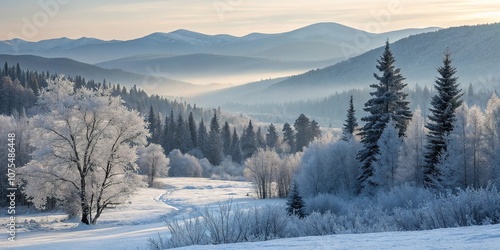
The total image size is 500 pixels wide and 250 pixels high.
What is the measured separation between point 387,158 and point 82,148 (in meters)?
25.2

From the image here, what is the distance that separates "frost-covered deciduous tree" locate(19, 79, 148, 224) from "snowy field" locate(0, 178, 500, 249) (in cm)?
260

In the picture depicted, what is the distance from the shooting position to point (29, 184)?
36.3m

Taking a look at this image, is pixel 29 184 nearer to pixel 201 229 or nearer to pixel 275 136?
pixel 201 229

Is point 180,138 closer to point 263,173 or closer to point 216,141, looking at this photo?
point 216,141

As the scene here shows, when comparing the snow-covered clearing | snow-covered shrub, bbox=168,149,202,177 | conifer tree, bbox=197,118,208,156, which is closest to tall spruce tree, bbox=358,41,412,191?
the snow-covered clearing

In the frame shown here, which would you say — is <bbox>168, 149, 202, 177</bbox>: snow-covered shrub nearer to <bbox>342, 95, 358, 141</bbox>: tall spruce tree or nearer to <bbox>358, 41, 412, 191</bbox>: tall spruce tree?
<bbox>342, 95, 358, 141</bbox>: tall spruce tree

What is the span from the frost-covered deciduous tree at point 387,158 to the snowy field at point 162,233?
1905cm

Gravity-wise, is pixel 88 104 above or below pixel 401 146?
above

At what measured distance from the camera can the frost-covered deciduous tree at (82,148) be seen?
121ft

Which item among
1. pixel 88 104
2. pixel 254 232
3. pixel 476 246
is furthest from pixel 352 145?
pixel 476 246

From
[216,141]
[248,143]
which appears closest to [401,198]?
[216,141]

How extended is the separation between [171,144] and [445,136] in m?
102

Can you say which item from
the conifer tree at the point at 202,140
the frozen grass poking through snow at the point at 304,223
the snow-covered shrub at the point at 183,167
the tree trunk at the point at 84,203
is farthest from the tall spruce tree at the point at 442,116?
the conifer tree at the point at 202,140

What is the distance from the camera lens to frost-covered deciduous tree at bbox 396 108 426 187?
4238cm
